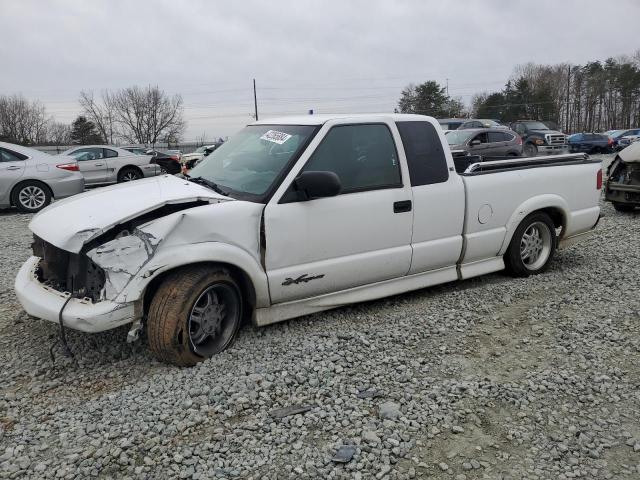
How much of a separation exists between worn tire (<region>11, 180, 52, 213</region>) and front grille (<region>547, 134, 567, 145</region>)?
2299 centimetres

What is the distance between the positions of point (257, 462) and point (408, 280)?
2410 millimetres

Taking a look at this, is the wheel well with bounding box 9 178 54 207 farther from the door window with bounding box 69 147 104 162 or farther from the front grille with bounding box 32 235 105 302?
the front grille with bounding box 32 235 105 302

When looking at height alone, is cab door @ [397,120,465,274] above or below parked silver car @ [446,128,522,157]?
below

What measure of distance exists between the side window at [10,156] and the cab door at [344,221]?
894 centimetres

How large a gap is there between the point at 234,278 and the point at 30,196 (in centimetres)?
881

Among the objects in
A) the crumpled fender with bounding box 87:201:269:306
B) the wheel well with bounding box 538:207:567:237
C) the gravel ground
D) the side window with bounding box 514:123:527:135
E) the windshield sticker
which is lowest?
the gravel ground

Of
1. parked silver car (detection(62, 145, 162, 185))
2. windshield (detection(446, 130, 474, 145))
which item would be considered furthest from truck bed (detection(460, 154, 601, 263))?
parked silver car (detection(62, 145, 162, 185))

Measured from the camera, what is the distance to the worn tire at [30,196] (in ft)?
34.0

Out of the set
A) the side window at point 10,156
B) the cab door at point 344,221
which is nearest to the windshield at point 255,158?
the cab door at point 344,221

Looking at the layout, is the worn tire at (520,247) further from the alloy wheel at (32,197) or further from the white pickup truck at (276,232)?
the alloy wheel at (32,197)

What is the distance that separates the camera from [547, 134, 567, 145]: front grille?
83.8 feet

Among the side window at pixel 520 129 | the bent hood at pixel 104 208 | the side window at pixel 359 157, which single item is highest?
the side window at pixel 520 129

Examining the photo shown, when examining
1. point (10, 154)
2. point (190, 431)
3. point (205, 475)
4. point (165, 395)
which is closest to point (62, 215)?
point (165, 395)

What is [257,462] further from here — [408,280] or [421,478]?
[408,280]
